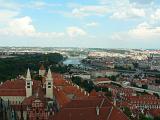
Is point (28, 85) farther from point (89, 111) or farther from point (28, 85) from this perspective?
point (89, 111)

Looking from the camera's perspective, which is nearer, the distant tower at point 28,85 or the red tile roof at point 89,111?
the red tile roof at point 89,111

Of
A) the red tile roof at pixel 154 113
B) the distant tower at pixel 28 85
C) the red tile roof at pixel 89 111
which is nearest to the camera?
the red tile roof at pixel 89 111

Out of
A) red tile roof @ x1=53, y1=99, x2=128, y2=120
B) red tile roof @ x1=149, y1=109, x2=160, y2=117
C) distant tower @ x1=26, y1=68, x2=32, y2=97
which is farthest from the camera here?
distant tower @ x1=26, y1=68, x2=32, y2=97

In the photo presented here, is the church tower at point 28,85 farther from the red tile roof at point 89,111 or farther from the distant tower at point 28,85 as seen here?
the red tile roof at point 89,111

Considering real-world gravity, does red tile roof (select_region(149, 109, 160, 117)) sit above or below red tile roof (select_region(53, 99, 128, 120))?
below

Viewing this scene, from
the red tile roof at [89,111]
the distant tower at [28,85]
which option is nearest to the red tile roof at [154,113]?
the distant tower at [28,85]

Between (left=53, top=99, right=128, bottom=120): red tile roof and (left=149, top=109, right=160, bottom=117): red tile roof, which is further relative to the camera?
(left=149, top=109, right=160, bottom=117): red tile roof

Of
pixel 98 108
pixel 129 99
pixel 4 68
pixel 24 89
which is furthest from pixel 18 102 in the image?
pixel 4 68

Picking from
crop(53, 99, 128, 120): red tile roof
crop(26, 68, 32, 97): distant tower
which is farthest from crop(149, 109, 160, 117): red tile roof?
crop(53, 99, 128, 120): red tile roof

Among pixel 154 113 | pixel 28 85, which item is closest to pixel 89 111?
pixel 28 85

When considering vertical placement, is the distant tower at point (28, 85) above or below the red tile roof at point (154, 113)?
above

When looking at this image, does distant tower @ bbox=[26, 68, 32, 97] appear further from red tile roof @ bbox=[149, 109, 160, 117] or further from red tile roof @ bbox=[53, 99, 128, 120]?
red tile roof @ bbox=[53, 99, 128, 120]

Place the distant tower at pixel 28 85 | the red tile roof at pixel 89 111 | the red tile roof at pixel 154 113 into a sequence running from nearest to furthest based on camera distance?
the red tile roof at pixel 89 111 → the red tile roof at pixel 154 113 → the distant tower at pixel 28 85
